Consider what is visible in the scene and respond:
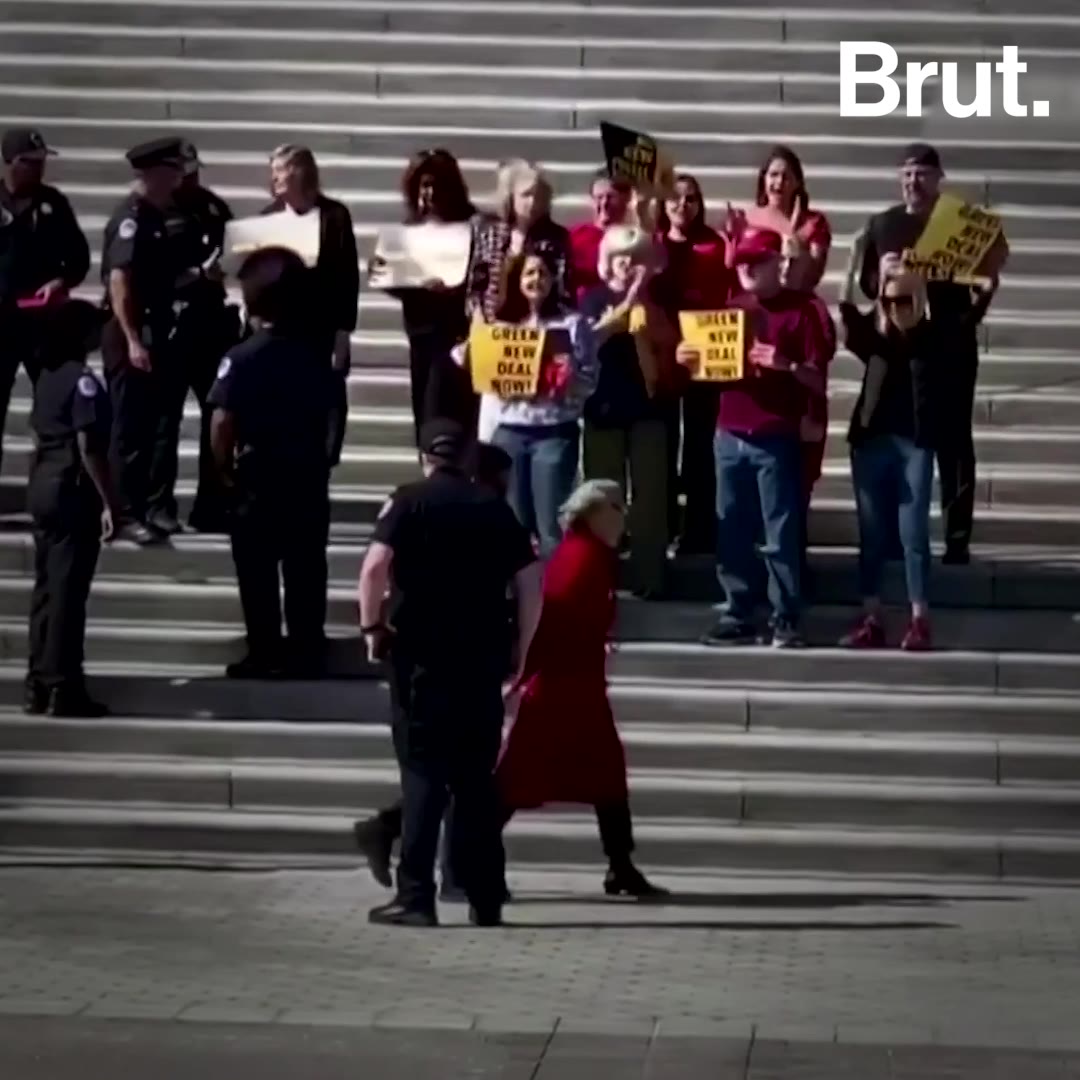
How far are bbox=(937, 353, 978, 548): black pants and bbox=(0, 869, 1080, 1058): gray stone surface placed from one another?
7.46 ft

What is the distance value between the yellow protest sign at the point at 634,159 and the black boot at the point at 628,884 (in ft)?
10.9

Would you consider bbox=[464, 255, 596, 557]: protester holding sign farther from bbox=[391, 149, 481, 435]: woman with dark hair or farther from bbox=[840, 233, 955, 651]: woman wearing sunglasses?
bbox=[840, 233, 955, 651]: woman wearing sunglasses

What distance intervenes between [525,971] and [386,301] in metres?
7.41

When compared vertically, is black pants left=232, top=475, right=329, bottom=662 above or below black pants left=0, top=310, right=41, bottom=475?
below

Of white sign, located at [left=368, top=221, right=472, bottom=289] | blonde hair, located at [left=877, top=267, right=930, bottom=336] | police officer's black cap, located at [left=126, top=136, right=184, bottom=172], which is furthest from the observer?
police officer's black cap, located at [left=126, top=136, right=184, bottom=172]

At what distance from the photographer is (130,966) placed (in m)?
10.8

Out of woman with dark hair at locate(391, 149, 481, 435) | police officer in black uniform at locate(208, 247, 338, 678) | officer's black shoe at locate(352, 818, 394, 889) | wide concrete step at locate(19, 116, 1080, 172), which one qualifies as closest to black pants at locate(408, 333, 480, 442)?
woman with dark hair at locate(391, 149, 481, 435)

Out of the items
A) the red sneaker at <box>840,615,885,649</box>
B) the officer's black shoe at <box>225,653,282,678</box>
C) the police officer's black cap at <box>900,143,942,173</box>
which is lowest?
the officer's black shoe at <box>225,653,282,678</box>

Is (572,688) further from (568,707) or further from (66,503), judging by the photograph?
(66,503)

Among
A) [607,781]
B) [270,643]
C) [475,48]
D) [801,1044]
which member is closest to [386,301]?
[475,48]

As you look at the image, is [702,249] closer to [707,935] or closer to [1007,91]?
[707,935]

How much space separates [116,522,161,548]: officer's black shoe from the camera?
15.0 metres

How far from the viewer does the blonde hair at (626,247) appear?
1420 cm

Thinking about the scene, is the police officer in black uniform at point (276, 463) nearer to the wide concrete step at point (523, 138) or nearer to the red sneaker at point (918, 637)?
the red sneaker at point (918, 637)
